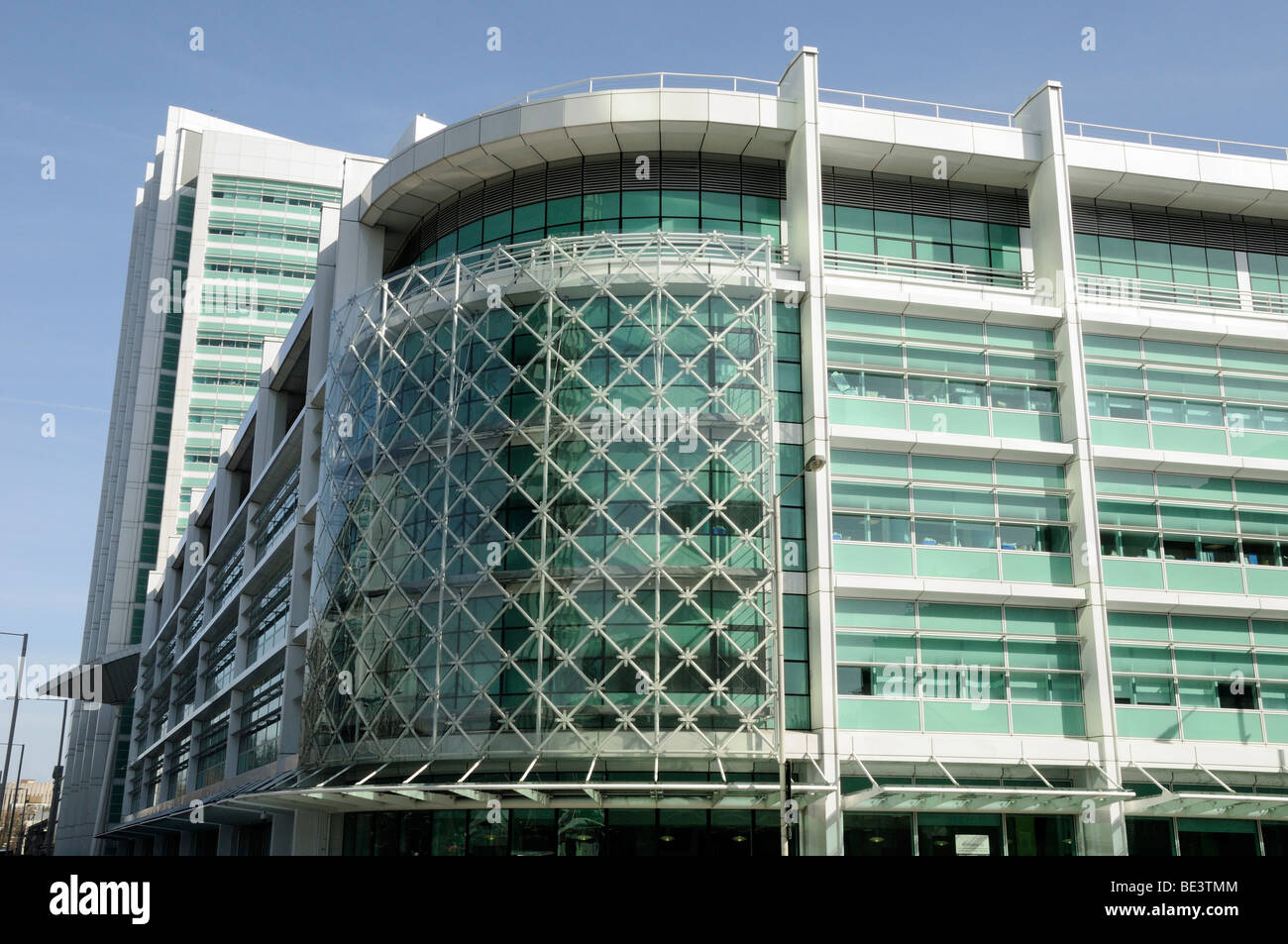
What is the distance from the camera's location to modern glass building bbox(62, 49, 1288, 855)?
31.5m

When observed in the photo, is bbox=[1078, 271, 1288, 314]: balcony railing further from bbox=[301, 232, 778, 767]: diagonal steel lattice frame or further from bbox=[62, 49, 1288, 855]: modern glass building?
bbox=[301, 232, 778, 767]: diagonal steel lattice frame

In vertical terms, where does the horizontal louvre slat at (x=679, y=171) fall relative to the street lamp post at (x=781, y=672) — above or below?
above

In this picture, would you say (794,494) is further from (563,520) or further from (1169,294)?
(1169,294)

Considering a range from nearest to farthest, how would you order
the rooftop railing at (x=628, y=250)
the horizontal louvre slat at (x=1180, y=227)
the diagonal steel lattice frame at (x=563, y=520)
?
the diagonal steel lattice frame at (x=563, y=520) → the rooftop railing at (x=628, y=250) → the horizontal louvre slat at (x=1180, y=227)

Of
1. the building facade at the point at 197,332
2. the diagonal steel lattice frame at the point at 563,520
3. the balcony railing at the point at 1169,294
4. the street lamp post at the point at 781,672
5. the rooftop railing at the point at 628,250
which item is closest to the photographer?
the street lamp post at the point at 781,672

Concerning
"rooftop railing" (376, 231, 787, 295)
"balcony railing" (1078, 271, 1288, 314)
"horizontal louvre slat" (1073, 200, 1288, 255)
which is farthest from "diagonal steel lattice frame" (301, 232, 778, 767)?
"horizontal louvre slat" (1073, 200, 1288, 255)

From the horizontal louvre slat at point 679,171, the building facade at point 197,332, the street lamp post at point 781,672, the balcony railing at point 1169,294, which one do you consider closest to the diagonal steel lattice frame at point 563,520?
the street lamp post at point 781,672

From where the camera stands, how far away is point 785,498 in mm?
33656

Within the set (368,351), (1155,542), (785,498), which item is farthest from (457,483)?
(1155,542)

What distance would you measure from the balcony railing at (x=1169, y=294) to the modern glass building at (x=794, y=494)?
0.14m

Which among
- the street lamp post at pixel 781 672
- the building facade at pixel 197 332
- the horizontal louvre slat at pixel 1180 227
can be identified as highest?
the building facade at pixel 197 332

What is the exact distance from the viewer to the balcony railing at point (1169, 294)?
3856cm

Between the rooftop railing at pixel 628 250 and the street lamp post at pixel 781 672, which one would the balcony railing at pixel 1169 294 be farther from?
the street lamp post at pixel 781 672
